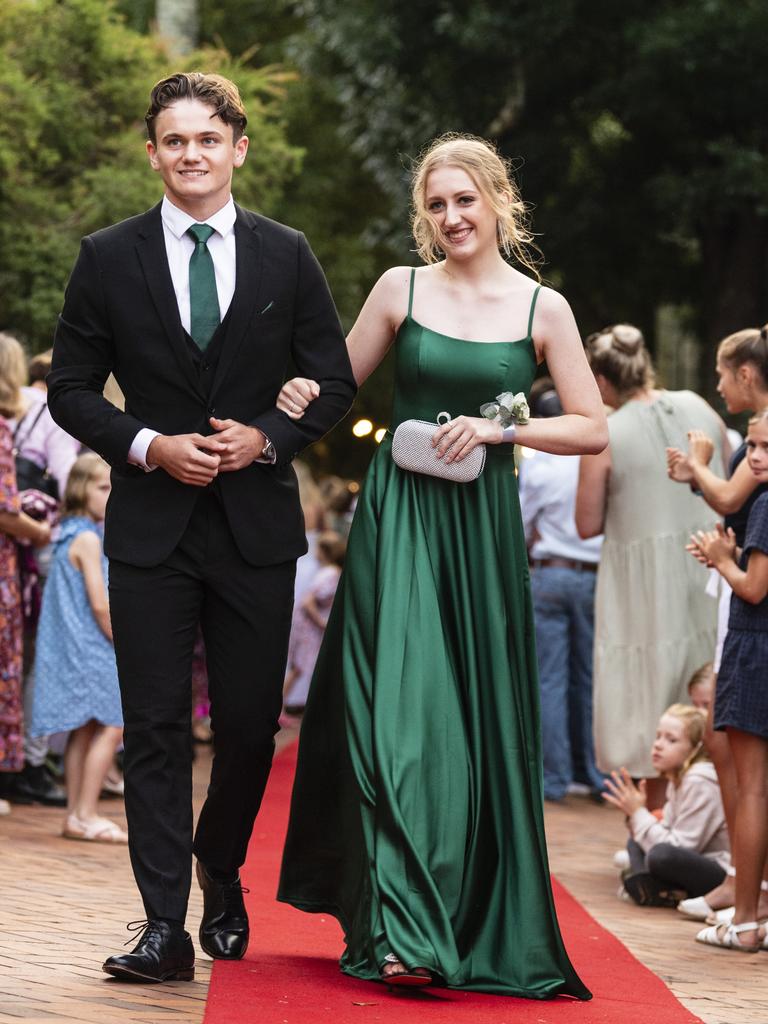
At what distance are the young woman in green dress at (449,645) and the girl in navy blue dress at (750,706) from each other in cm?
113

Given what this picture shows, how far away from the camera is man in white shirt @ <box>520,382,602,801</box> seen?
10.7 metres

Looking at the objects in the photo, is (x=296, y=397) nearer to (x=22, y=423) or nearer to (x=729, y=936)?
(x=729, y=936)

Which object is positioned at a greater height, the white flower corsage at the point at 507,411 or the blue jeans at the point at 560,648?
the white flower corsage at the point at 507,411

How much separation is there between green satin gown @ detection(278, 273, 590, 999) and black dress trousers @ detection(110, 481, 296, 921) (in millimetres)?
222

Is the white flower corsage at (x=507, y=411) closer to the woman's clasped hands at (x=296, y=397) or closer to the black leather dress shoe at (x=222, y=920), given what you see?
the woman's clasped hands at (x=296, y=397)

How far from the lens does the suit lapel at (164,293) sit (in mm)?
4801

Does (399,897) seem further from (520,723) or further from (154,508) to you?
(154,508)

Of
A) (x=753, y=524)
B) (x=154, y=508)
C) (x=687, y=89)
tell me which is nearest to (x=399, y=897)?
(x=154, y=508)

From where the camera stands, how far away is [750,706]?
240 inches

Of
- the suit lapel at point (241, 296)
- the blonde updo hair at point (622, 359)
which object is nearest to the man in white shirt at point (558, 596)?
the blonde updo hair at point (622, 359)

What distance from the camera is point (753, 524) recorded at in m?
6.16

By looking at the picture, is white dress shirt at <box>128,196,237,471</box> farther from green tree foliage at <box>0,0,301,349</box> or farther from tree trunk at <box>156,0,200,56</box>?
tree trunk at <box>156,0,200,56</box>

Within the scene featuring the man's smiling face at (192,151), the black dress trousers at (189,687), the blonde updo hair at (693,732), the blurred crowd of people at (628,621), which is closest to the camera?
the black dress trousers at (189,687)

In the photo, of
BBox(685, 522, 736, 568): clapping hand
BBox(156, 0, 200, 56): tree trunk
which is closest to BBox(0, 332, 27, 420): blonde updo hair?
BBox(685, 522, 736, 568): clapping hand
